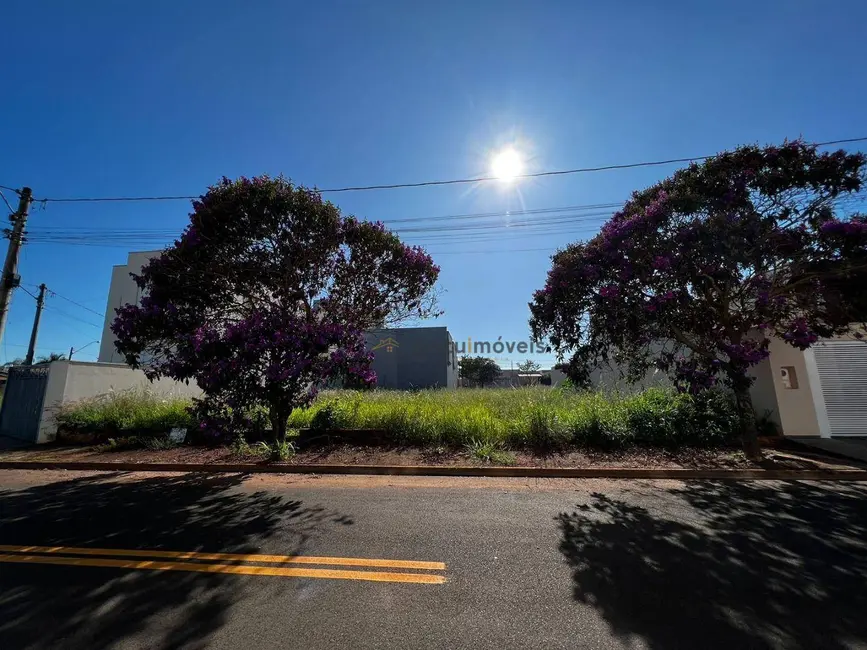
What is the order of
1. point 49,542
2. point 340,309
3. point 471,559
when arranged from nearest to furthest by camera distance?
point 471,559 < point 49,542 < point 340,309

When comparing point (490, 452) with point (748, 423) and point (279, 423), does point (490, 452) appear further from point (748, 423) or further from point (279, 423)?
point (748, 423)

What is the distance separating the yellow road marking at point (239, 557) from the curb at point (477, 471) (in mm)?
4061

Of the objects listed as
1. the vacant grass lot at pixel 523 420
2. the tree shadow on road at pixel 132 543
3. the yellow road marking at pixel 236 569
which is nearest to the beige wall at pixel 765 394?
the vacant grass lot at pixel 523 420

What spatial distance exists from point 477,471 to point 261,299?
586 cm

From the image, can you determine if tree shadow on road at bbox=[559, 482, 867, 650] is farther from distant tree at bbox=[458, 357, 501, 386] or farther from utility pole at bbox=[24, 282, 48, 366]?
distant tree at bbox=[458, 357, 501, 386]

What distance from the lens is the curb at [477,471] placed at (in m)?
7.27

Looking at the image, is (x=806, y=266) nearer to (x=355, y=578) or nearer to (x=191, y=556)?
(x=355, y=578)

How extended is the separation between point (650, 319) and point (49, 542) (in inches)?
372

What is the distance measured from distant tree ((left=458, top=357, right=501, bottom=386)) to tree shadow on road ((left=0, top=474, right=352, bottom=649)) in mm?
46506

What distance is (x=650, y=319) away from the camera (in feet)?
25.5

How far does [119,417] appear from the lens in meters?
11.8

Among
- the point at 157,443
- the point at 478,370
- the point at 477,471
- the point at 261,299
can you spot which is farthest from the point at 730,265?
the point at 478,370

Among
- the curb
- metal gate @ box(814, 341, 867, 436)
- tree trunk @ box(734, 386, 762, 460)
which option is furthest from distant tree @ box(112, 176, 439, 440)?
metal gate @ box(814, 341, 867, 436)

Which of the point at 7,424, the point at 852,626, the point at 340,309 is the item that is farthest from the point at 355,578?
the point at 7,424
